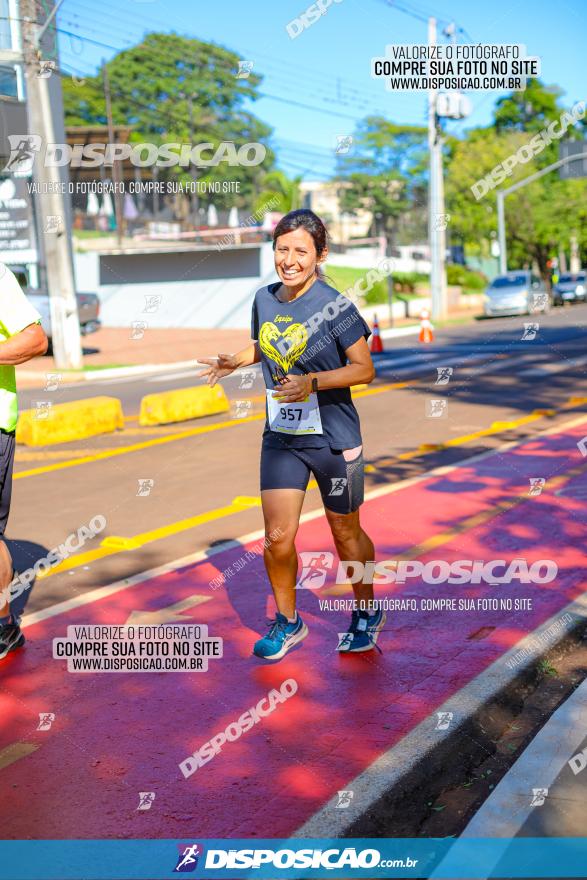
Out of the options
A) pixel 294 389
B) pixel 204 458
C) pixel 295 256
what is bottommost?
pixel 204 458

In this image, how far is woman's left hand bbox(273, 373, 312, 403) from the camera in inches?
154

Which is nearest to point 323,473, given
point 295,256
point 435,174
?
point 295,256

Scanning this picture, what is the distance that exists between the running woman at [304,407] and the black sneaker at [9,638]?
3.82 feet

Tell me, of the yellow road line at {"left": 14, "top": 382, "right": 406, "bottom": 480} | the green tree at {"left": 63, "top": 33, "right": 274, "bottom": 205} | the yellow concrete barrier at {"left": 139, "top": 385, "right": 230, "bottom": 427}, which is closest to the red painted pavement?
the yellow road line at {"left": 14, "top": 382, "right": 406, "bottom": 480}

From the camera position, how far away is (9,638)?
4.70 meters

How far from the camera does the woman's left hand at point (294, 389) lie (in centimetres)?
391

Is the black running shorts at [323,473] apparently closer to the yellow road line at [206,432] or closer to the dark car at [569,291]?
the yellow road line at [206,432]

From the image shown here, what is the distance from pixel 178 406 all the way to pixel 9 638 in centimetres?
778


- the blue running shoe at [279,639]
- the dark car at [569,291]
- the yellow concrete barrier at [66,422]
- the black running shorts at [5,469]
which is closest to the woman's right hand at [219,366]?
the black running shorts at [5,469]

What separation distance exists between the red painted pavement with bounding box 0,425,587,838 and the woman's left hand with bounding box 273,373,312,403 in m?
1.20

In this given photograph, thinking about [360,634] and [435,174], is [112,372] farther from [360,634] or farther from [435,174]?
[360,634]

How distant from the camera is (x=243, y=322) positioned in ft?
130

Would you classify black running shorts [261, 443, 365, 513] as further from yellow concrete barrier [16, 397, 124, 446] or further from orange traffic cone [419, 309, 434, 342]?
orange traffic cone [419, 309, 434, 342]

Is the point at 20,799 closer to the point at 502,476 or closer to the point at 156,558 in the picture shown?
the point at 156,558
